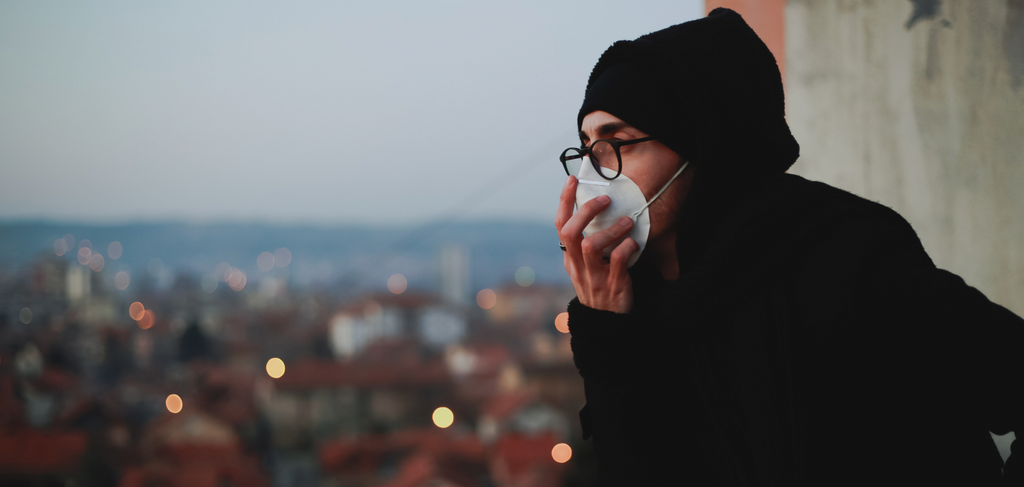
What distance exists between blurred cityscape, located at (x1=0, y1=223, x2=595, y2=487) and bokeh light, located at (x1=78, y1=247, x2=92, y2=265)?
0.04m

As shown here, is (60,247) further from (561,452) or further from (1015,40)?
(1015,40)

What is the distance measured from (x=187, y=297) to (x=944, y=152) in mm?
17829

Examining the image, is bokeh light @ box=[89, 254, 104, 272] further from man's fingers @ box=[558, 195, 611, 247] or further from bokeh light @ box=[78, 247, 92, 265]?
man's fingers @ box=[558, 195, 611, 247]

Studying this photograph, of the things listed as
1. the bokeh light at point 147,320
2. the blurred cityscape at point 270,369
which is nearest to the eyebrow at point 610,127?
the blurred cityscape at point 270,369

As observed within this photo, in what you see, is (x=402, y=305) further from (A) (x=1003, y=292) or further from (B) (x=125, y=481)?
(A) (x=1003, y=292)

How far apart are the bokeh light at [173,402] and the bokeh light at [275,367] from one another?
208 centimetres

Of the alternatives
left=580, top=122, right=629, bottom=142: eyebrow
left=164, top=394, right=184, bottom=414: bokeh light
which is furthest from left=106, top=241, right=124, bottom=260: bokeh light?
left=580, top=122, right=629, bottom=142: eyebrow

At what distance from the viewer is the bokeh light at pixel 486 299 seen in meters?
22.3

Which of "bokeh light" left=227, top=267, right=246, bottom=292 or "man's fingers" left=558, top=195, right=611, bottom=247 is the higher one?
"man's fingers" left=558, top=195, right=611, bottom=247

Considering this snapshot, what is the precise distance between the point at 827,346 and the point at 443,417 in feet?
52.4

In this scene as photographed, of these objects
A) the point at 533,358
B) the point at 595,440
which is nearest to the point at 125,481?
the point at 533,358

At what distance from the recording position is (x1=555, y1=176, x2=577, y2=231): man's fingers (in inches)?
37.9

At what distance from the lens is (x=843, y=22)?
5.35 ft

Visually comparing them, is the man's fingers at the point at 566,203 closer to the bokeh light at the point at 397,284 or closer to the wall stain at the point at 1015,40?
the wall stain at the point at 1015,40
